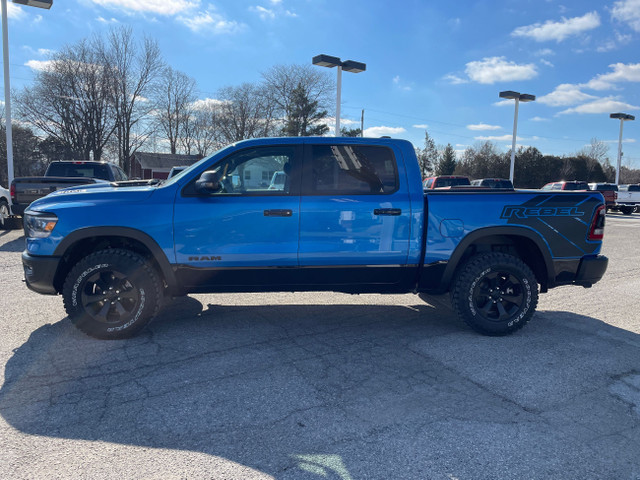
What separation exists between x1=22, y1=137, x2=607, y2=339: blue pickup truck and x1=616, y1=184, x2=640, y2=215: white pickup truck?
2686 cm

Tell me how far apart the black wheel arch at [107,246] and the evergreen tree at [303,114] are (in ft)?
136

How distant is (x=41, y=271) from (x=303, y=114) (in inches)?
1685

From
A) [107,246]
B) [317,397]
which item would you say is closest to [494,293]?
[317,397]

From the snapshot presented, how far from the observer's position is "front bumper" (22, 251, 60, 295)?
13.8 ft

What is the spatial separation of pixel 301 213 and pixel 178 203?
45.8 inches

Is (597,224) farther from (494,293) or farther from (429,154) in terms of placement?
(429,154)

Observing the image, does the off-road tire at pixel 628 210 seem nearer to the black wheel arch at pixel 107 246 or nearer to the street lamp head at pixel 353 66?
the street lamp head at pixel 353 66

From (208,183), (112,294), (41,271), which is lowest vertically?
(112,294)

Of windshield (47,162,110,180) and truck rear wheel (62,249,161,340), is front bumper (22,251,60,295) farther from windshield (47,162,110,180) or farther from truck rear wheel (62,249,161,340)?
windshield (47,162,110,180)

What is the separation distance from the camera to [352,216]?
171 inches

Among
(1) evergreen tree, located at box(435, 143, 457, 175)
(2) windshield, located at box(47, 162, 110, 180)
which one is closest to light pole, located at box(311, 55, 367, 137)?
(2) windshield, located at box(47, 162, 110, 180)

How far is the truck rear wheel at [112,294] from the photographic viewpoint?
4230 millimetres

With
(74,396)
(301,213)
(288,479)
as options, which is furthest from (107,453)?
(301,213)

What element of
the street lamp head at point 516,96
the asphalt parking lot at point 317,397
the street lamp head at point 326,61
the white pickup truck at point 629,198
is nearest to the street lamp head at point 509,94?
the street lamp head at point 516,96
